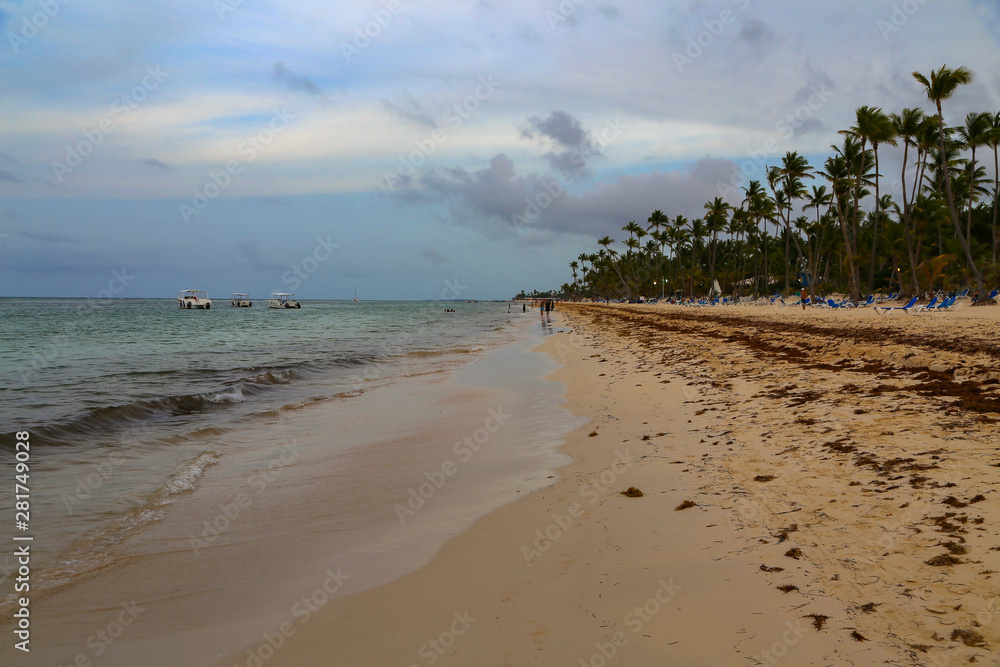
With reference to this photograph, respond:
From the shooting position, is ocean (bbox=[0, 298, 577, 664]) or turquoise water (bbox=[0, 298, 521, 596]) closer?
ocean (bbox=[0, 298, 577, 664])

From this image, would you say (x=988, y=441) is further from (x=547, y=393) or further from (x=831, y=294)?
(x=831, y=294)

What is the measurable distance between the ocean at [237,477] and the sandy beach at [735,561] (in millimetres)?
657

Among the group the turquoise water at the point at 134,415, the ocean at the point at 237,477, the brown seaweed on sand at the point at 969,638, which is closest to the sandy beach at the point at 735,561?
the brown seaweed on sand at the point at 969,638

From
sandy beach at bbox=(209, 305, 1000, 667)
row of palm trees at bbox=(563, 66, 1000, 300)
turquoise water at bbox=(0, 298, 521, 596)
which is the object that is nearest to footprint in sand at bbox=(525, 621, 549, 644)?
sandy beach at bbox=(209, 305, 1000, 667)

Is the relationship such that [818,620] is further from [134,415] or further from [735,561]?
[134,415]

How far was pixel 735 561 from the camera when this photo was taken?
3.96 meters

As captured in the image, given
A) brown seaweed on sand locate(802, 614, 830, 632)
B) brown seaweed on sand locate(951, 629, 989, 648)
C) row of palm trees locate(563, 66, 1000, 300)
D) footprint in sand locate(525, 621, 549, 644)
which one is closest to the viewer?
brown seaweed on sand locate(951, 629, 989, 648)

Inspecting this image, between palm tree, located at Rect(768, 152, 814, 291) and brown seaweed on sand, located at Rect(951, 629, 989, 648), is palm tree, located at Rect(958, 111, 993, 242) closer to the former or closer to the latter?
palm tree, located at Rect(768, 152, 814, 291)

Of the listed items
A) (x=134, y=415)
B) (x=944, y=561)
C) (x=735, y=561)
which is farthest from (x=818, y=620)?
(x=134, y=415)

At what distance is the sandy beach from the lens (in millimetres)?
3070

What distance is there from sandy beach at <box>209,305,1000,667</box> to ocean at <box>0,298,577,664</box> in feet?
2.16

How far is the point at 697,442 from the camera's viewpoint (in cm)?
727

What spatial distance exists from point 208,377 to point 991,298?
44.2 m

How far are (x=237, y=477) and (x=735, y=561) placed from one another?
674 cm
